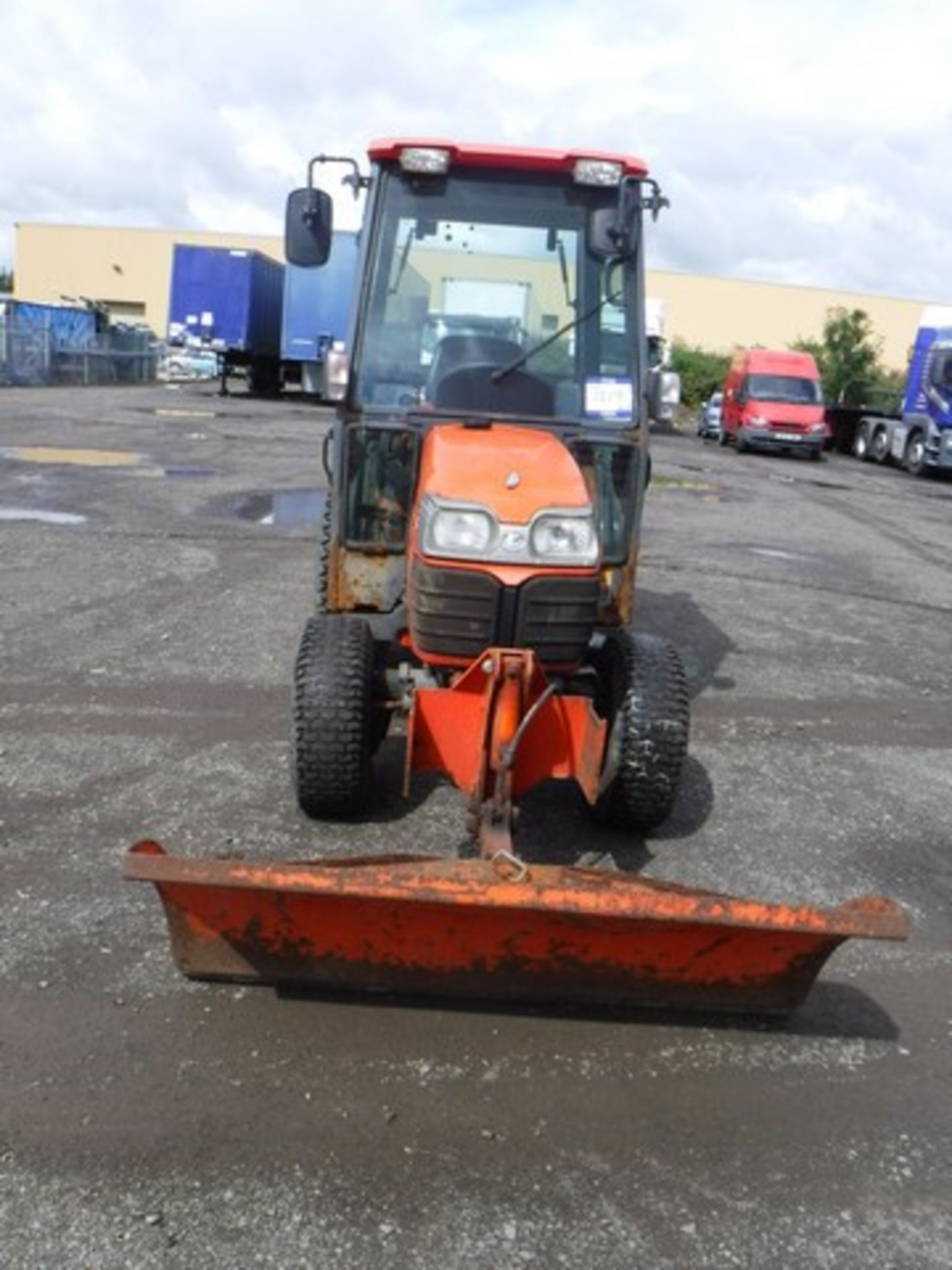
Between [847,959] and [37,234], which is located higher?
[37,234]

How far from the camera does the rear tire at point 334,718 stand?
4.50 meters

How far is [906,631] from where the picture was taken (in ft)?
31.8

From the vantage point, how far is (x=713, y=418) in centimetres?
3669

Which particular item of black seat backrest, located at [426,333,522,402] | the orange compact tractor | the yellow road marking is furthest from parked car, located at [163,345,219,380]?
black seat backrest, located at [426,333,522,402]

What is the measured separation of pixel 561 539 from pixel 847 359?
44.1 m

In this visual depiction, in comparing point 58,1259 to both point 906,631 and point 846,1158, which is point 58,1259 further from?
point 906,631

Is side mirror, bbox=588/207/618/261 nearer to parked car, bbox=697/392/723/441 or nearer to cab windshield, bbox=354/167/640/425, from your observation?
cab windshield, bbox=354/167/640/425

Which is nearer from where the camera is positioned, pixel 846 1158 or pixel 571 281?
pixel 846 1158

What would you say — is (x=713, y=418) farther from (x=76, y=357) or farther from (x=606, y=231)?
(x=606, y=231)

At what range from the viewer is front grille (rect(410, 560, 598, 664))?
14.1 ft

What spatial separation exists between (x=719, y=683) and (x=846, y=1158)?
455cm

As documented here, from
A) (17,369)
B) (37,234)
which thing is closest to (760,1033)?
(17,369)

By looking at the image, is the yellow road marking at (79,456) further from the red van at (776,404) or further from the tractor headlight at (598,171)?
the red van at (776,404)

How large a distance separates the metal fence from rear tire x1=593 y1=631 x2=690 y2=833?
100 feet
